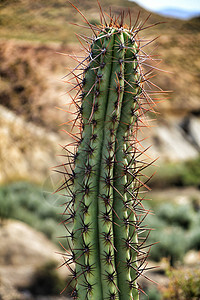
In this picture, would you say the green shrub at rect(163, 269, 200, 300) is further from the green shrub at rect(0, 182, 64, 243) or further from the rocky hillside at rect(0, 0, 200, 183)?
the green shrub at rect(0, 182, 64, 243)

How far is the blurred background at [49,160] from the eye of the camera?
2.29 metres

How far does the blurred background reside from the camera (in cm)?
229

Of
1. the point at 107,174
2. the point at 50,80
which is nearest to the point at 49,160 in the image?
the point at 50,80

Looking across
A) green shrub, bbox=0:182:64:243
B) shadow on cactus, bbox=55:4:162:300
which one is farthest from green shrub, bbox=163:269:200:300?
green shrub, bbox=0:182:64:243

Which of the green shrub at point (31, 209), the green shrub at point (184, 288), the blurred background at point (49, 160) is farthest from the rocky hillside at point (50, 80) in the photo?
the green shrub at point (184, 288)

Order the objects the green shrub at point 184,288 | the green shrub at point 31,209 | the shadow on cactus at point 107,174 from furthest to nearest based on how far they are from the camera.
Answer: the green shrub at point 31,209 → the green shrub at point 184,288 → the shadow on cactus at point 107,174

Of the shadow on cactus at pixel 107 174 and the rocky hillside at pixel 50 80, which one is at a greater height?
the rocky hillside at pixel 50 80

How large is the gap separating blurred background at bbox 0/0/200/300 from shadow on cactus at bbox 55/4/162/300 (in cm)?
16

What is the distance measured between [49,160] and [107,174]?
24.3 feet

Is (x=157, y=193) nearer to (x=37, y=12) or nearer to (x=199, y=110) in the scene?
(x=199, y=110)

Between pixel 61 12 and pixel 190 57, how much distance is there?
3.77 ft

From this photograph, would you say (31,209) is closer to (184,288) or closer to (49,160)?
(49,160)

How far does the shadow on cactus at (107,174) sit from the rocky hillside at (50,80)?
0.20 metres

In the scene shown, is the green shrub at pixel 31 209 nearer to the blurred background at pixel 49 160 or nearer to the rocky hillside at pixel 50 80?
the blurred background at pixel 49 160
